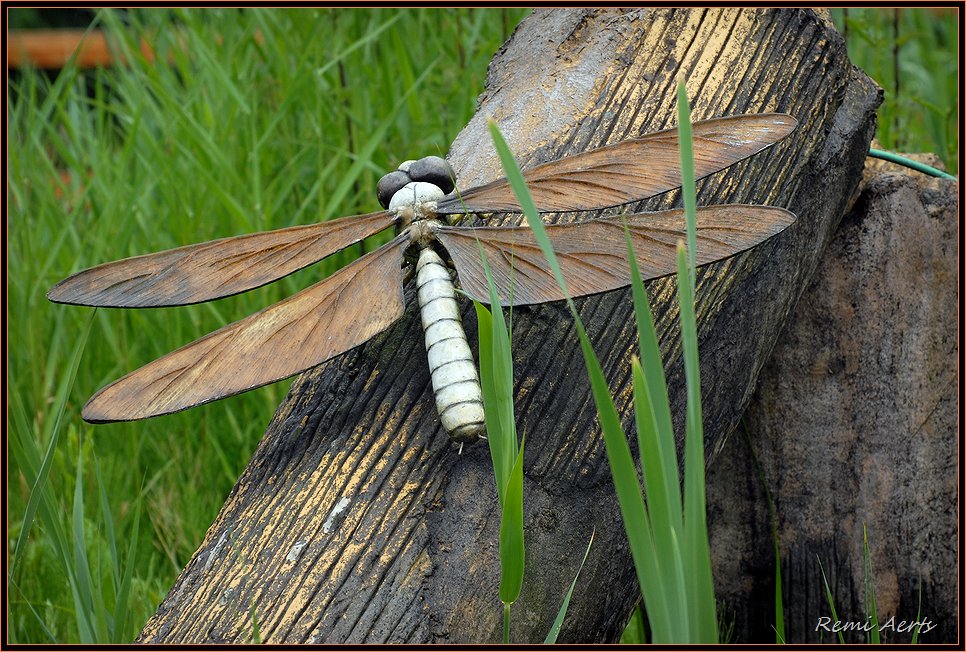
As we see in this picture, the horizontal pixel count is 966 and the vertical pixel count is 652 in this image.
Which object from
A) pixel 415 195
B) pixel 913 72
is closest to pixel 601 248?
pixel 415 195


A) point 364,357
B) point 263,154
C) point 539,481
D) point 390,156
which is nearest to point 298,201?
point 263,154

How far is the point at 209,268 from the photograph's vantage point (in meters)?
1.39

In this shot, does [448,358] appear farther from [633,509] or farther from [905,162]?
[905,162]

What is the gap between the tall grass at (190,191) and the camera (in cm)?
200

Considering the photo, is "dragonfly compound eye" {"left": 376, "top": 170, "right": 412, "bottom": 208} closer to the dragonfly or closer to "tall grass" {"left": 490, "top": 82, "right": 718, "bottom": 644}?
the dragonfly

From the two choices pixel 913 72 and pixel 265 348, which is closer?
pixel 265 348

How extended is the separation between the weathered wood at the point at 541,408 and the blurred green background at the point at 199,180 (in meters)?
0.64

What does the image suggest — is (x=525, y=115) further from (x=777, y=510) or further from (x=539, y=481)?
(x=777, y=510)

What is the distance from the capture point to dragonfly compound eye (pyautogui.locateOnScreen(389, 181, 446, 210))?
1418mm

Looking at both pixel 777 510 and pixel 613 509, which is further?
pixel 777 510

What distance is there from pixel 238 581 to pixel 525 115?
32.9 inches

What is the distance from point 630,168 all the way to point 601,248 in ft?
0.54

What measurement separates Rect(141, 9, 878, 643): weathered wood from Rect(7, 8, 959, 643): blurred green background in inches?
25.0

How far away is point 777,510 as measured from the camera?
1.73m
